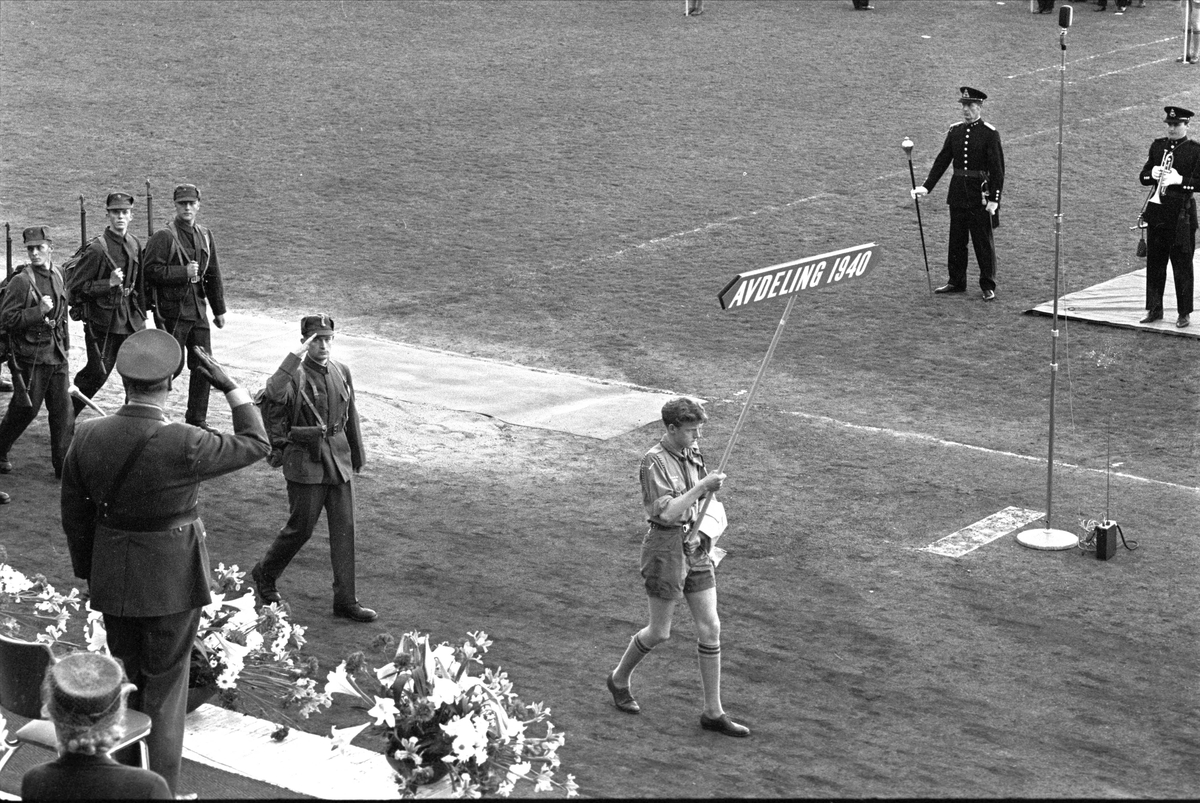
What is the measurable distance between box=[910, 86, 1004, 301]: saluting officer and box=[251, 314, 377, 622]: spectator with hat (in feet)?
31.1

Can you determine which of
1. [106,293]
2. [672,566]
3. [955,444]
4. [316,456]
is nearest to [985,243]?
[955,444]

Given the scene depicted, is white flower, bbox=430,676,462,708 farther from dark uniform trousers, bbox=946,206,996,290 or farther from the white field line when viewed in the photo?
dark uniform trousers, bbox=946,206,996,290

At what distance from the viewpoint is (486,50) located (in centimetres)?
3003

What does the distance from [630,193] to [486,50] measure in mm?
8762

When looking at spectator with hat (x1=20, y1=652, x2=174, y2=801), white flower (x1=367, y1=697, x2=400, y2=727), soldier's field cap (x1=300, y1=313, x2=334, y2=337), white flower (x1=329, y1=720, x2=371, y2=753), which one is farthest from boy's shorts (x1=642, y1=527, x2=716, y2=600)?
spectator with hat (x1=20, y1=652, x2=174, y2=801)

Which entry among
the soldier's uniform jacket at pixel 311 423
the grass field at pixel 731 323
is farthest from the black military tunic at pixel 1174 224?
the soldier's uniform jacket at pixel 311 423

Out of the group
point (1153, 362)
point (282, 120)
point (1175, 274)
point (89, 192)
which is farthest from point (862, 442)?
point (282, 120)

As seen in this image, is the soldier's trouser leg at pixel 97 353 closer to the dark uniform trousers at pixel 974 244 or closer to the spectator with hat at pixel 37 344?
the spectator with hat at pixel 37 344

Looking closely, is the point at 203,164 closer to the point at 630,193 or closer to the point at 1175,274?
the point at 630,193

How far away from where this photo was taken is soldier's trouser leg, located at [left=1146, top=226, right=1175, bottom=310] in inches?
655

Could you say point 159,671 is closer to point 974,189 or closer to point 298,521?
point 298,521

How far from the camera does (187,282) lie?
13828 millimetres

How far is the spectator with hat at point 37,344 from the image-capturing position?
1259 centimetres

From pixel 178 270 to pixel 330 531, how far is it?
4.34 metres
